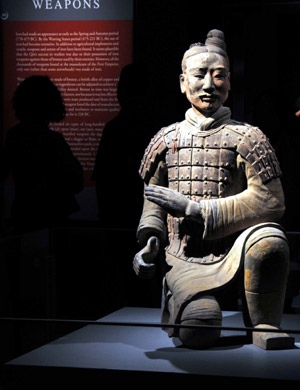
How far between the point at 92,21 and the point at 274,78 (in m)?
1.08

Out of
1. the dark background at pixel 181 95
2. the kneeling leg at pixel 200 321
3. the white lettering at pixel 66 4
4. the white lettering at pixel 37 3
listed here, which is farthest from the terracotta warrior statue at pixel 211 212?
the white lettering at pixel 37 3

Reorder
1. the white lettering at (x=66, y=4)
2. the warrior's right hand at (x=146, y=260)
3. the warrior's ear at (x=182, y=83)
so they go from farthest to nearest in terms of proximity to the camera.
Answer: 1. the white lettering at (x=66, y=4)
2. the warrior's ear at (x=182, y=83)
3. the warrior's right hand at (x=146, y=260)

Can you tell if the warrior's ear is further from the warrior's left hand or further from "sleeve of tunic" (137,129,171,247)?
the warrior's left hand

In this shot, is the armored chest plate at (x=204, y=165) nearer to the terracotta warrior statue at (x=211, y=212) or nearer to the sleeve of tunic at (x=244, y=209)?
the terracotta warrior statue at (x=211, y=212)

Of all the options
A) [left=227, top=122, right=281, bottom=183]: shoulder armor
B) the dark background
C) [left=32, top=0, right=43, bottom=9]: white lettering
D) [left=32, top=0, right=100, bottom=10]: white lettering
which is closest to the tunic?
[left=227, top=122, right=281, bottom=183]: shoulder armor

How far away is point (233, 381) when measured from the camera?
3363 millimetres

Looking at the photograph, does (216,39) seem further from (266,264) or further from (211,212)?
(266,264)

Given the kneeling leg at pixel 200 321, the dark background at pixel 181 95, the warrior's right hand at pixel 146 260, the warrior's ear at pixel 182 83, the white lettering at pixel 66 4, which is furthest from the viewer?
the white lettering at pixel 66 4

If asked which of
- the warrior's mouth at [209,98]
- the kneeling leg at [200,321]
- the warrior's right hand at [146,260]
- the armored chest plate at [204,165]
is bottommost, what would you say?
the kneeling leg at [200,321]

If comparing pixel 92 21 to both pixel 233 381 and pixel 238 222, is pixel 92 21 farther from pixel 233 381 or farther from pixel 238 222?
pixel 233 381

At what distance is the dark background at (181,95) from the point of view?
4352mm

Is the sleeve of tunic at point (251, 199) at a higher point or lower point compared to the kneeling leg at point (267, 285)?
higher

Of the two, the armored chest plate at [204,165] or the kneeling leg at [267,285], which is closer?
the kneeling leg at [267,285]

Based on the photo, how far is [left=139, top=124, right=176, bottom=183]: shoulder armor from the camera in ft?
14.0
